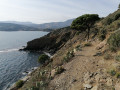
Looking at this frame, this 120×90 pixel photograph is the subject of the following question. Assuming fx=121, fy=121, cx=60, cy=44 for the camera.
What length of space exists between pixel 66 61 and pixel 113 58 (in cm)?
956

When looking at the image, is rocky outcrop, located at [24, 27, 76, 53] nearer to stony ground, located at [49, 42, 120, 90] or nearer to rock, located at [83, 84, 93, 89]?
stony ground, located at [49, 42, 120, 90]

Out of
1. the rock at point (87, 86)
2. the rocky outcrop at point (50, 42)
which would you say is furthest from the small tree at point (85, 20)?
the rocky outcrop at point (50, 42)

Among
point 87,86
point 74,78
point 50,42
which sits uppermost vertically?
point 87,86

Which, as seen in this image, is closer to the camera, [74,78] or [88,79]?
[88,79]

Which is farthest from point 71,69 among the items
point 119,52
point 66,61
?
point 119,52

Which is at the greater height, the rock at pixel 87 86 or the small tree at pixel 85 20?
the small tree at pixel 85 20

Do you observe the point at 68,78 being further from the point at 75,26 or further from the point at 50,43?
the point at 50,43

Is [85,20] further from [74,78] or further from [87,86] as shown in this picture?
[87,86]

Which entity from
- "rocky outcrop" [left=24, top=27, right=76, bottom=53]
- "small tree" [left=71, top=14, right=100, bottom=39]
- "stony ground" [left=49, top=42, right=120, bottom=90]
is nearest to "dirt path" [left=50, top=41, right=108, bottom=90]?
"stony ground" [left=49, top=42, right=120, bottom=90]

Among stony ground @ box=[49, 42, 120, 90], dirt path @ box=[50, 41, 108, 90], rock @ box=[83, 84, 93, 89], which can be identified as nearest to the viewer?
stony ground @ box=[49, 42, 120, 90]

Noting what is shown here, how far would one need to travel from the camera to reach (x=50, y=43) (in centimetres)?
8400

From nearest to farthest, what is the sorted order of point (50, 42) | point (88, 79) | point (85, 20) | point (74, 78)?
point (88, 79) → point (74, 78) → point (85, 20) → point (50, 42)

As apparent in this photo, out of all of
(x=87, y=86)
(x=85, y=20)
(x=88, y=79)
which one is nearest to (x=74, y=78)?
(x=88, y=79)

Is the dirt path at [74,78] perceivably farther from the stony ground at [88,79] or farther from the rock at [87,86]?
the rock at [87,86]
